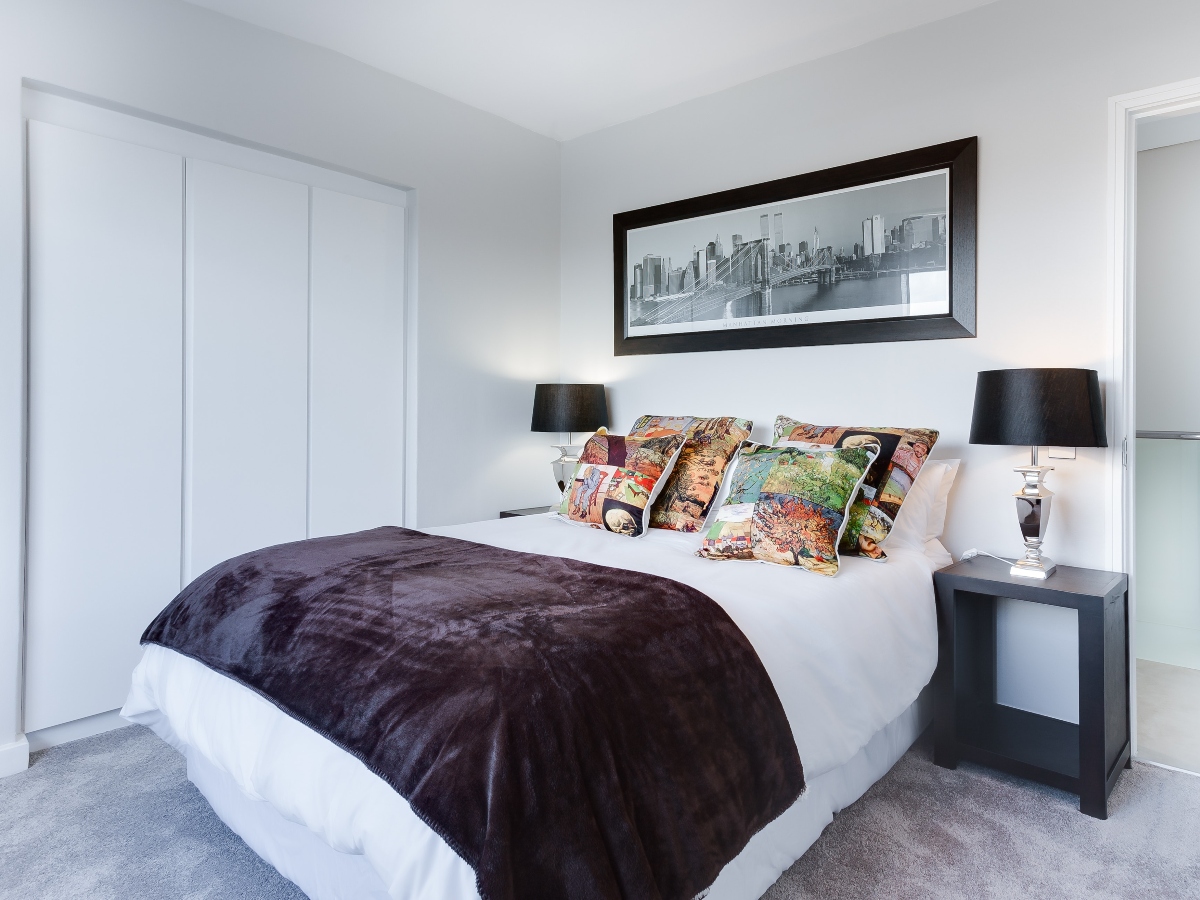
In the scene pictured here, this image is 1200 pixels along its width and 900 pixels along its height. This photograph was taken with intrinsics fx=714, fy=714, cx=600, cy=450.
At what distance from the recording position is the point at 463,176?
362cm

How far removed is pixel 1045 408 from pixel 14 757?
134 inches

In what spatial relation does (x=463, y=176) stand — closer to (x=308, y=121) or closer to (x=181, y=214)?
(x=308, y=121)

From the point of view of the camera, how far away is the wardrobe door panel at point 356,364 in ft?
10.3

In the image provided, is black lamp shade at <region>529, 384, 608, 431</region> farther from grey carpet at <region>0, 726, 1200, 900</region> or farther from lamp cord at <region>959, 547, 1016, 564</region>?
grey carpet at <region>0, 726, 1200, 900</region>

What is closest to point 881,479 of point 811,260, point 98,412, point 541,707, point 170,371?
point 811,260

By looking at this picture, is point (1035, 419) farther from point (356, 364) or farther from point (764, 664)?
point (356, 364)

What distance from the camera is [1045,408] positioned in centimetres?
215

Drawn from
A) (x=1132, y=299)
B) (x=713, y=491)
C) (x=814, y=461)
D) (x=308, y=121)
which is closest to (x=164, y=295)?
(x=308, y=121)

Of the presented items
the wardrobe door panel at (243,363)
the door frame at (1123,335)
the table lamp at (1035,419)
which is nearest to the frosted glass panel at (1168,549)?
the door frame at (1123,335)

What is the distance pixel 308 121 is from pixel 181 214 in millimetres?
675

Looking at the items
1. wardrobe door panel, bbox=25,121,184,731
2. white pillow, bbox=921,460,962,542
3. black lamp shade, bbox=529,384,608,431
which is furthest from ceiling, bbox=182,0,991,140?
white pillow, bbox=921,460,962,542

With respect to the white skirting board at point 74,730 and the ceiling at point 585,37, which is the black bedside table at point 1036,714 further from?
the white skirting board at point 74,730

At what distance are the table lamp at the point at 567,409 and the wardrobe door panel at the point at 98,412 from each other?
1.65m

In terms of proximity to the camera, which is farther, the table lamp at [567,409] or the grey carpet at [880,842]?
the table lamp at [567,409]
